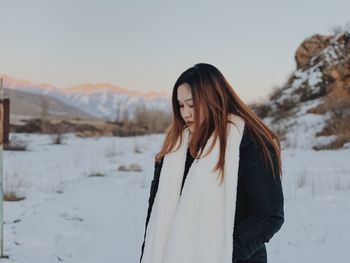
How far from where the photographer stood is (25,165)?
10055mm

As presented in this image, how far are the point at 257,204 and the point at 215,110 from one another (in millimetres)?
379

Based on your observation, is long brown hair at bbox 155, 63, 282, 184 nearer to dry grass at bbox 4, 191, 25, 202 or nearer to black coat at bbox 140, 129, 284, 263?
black coat at bbox 140, 129, 284, 263

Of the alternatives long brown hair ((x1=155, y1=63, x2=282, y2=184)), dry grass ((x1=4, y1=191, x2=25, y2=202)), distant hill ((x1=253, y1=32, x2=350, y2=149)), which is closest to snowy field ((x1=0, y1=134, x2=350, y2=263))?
dry grass ((x1=4, y1=191, x2=25, y2=202))

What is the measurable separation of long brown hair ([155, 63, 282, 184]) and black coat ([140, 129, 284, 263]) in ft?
0.17

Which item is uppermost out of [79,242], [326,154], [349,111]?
[349,111]

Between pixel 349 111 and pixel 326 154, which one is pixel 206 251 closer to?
pixel 326 154

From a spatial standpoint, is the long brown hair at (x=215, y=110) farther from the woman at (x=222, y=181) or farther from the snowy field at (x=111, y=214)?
the snowy field at (x=111, y=214)

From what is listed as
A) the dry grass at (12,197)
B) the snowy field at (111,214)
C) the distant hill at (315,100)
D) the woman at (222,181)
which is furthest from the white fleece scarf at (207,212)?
the distant hill at (315,100)

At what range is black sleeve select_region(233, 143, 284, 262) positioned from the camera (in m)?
1.63

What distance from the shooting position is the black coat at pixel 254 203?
1630 mm

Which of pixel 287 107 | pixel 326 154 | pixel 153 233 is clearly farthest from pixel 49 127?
pixel 153 233

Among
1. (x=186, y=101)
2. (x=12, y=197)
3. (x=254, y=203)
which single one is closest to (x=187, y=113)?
(x=186, y=101)

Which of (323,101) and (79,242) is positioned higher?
(323,101)

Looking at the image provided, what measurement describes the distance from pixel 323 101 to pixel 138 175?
9814 mm
